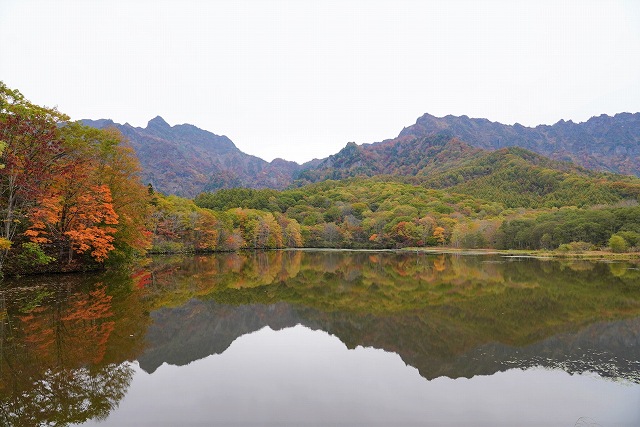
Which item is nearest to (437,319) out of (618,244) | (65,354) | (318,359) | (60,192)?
(318,359)

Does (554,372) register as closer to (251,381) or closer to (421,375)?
(421,375)

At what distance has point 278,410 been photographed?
8219 millimetres

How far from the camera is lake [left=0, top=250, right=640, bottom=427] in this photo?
7.96m

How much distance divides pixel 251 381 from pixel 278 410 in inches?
75.7

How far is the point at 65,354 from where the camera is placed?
1091 cm

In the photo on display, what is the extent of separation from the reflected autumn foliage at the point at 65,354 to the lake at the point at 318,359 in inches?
1.9

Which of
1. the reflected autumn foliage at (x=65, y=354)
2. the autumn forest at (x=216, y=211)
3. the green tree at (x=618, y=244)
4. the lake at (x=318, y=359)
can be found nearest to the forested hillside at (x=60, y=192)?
the autumn forest at (x=216, y=211)

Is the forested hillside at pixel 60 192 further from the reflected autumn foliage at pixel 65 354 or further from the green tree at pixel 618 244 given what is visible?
the green tree at pixel 618 244

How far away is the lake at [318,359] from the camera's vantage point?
7961 mm

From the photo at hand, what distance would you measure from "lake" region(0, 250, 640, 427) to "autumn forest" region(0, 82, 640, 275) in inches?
307

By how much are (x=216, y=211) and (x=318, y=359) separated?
87.5m

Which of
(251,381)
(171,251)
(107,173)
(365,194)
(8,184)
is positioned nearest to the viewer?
(251,381)

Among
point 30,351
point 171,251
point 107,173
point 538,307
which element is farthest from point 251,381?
point 171,251

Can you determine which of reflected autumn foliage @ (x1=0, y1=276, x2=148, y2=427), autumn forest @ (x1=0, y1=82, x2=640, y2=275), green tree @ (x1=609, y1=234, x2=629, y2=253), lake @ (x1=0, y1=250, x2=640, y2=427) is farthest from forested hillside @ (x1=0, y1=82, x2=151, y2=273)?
green tree @ (x1=609, y1=234, x2=629, y2=253)
